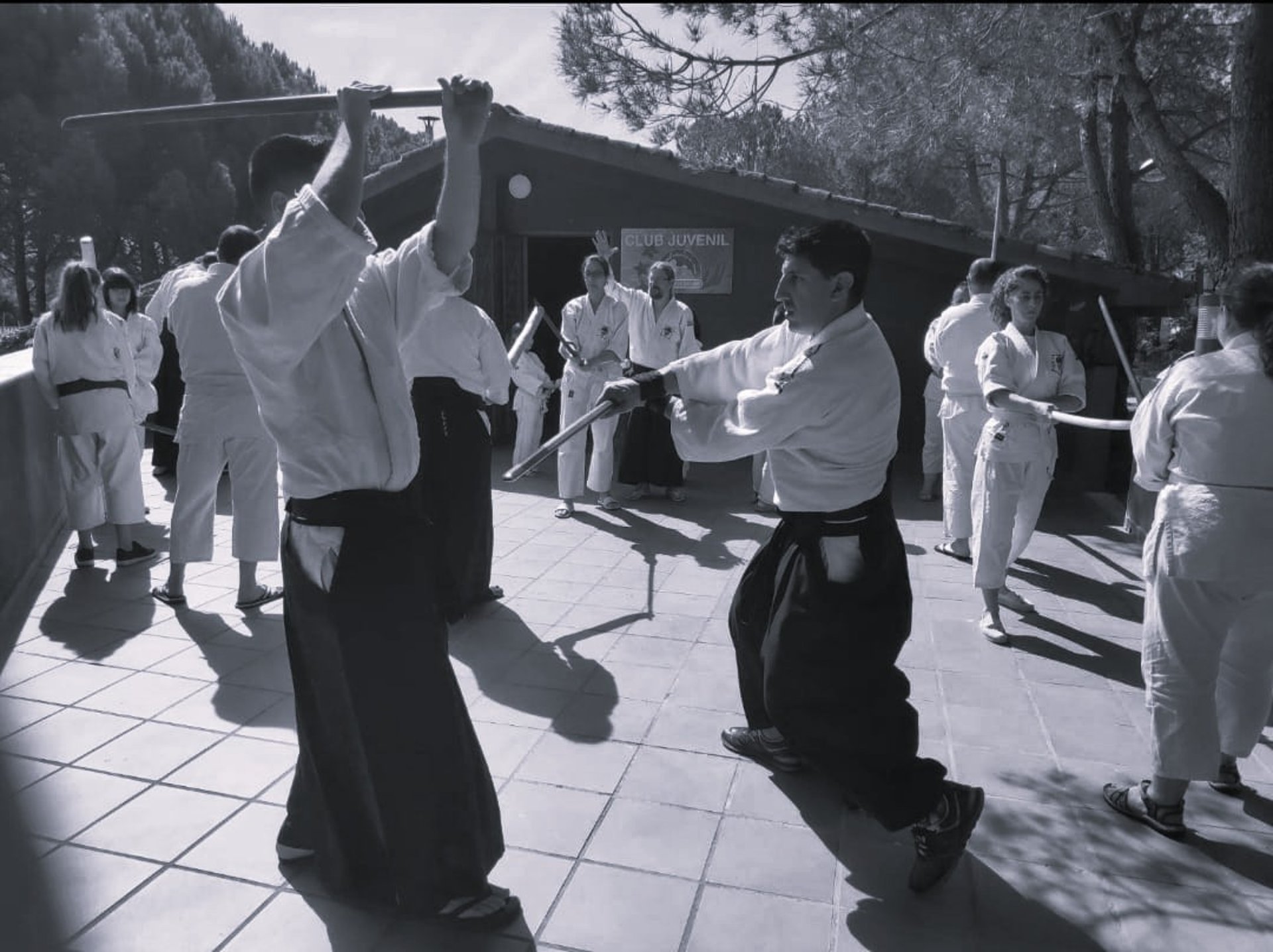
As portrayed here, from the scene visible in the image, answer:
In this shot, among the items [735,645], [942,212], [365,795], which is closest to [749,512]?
[735,645]

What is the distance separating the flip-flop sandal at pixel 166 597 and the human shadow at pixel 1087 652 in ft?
14.3

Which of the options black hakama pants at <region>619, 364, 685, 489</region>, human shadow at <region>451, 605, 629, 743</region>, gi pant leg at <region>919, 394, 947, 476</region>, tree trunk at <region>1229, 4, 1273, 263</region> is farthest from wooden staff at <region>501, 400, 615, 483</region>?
gi pant leg at <region>919, 394, 947, 476</region>

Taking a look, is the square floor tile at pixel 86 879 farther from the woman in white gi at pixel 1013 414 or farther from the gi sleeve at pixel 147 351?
the gi sleeve at pixel 147 351

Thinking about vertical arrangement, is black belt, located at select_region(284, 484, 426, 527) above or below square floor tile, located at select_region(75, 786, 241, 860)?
above

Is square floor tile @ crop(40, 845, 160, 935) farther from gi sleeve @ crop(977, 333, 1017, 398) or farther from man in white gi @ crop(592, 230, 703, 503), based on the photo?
man in white gi @ crop(592, 230, 703, 503)

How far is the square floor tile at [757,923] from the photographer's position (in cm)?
238

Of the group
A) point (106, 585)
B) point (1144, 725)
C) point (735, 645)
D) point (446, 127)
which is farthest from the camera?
point (106, 585)

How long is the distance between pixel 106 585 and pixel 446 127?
441cm

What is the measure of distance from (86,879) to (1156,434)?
3.49m

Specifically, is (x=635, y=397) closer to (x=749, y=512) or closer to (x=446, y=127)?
(x=446, y=127)

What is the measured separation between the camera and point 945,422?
19.7 ft

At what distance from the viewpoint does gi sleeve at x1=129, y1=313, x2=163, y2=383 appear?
7.23m

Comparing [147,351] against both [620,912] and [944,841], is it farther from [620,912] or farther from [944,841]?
[944,841]

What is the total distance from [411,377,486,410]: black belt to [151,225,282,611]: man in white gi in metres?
0.83
